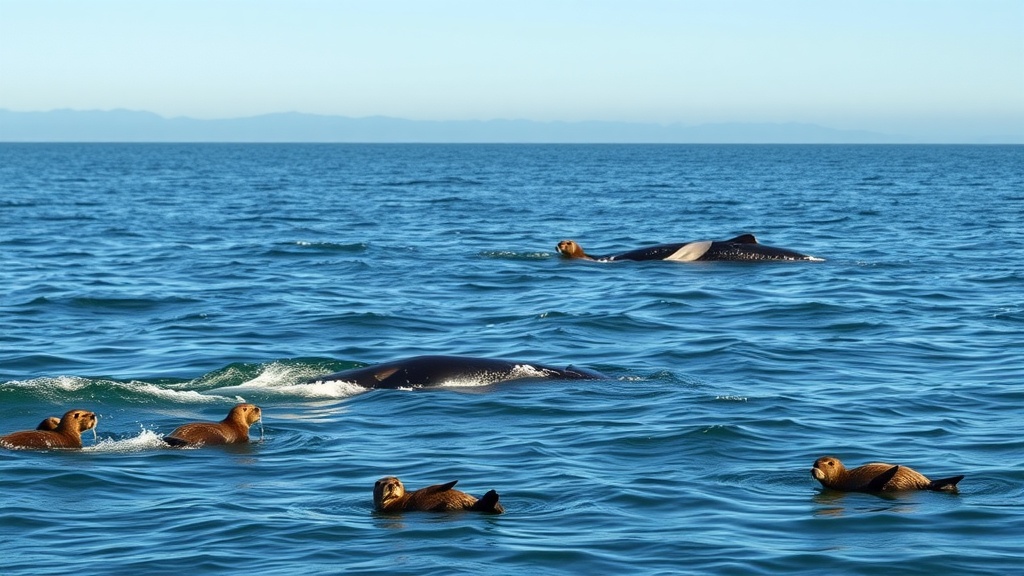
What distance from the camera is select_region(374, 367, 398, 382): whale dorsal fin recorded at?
59.1 feet

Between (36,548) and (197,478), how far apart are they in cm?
233

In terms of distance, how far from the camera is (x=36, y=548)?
11.3 m

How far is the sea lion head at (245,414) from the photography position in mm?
14820

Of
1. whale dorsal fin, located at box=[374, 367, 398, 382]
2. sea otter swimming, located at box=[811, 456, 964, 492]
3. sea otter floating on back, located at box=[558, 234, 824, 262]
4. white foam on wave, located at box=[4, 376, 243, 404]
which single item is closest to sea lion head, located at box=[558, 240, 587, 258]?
sea otter floating on back, located at box=[558, 234, 824, 262]

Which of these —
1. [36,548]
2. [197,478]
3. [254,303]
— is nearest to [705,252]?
[254,303]

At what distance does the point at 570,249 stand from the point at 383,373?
16300mm

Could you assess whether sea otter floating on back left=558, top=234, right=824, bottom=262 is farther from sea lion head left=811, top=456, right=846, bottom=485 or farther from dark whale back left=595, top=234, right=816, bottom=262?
sea lion head left=811, top=456, right=846, bottom=485

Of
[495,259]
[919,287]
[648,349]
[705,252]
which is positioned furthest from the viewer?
[495,259]

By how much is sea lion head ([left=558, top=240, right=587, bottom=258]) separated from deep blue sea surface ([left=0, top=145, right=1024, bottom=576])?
0.58 meters

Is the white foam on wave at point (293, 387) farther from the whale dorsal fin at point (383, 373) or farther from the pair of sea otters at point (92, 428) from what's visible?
the pair of sea otters at point (92, 428)

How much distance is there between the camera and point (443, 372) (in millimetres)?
18109

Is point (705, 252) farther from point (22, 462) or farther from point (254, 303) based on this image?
point (22, 462)

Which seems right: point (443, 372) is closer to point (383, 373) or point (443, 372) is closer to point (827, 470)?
point (383, 373)

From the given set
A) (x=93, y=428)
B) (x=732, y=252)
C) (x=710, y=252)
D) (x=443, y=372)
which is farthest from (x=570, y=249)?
(x=93, y=428)
